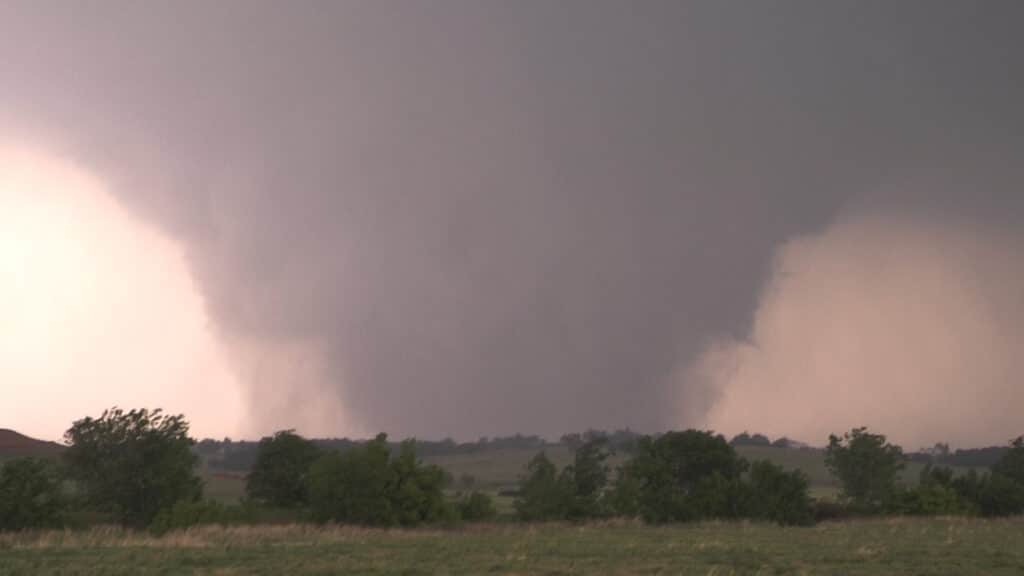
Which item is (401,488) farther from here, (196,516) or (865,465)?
(865,465)

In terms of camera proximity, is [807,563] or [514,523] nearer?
[807,563]

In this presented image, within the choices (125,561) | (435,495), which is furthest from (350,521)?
(125,561)

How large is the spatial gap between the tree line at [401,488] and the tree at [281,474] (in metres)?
0.09

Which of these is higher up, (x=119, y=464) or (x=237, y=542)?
(x=119, y=464)

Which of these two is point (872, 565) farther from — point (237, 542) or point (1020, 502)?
point (1020, 502)

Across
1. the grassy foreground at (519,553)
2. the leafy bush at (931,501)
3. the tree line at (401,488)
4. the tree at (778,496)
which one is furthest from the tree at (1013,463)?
the grassy foreground at (519,553)

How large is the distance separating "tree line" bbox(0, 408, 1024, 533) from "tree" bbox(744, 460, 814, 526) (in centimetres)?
9

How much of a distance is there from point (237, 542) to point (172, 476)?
2374cm

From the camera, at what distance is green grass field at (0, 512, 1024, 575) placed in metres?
30.6

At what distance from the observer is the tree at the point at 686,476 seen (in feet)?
234

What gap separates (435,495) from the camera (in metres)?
64.0

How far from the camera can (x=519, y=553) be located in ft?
118

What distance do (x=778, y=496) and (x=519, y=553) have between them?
4018 cm

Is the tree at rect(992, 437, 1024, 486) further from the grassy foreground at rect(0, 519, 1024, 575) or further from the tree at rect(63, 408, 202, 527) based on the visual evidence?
the tree at rect(63, 408, 202, 527)
